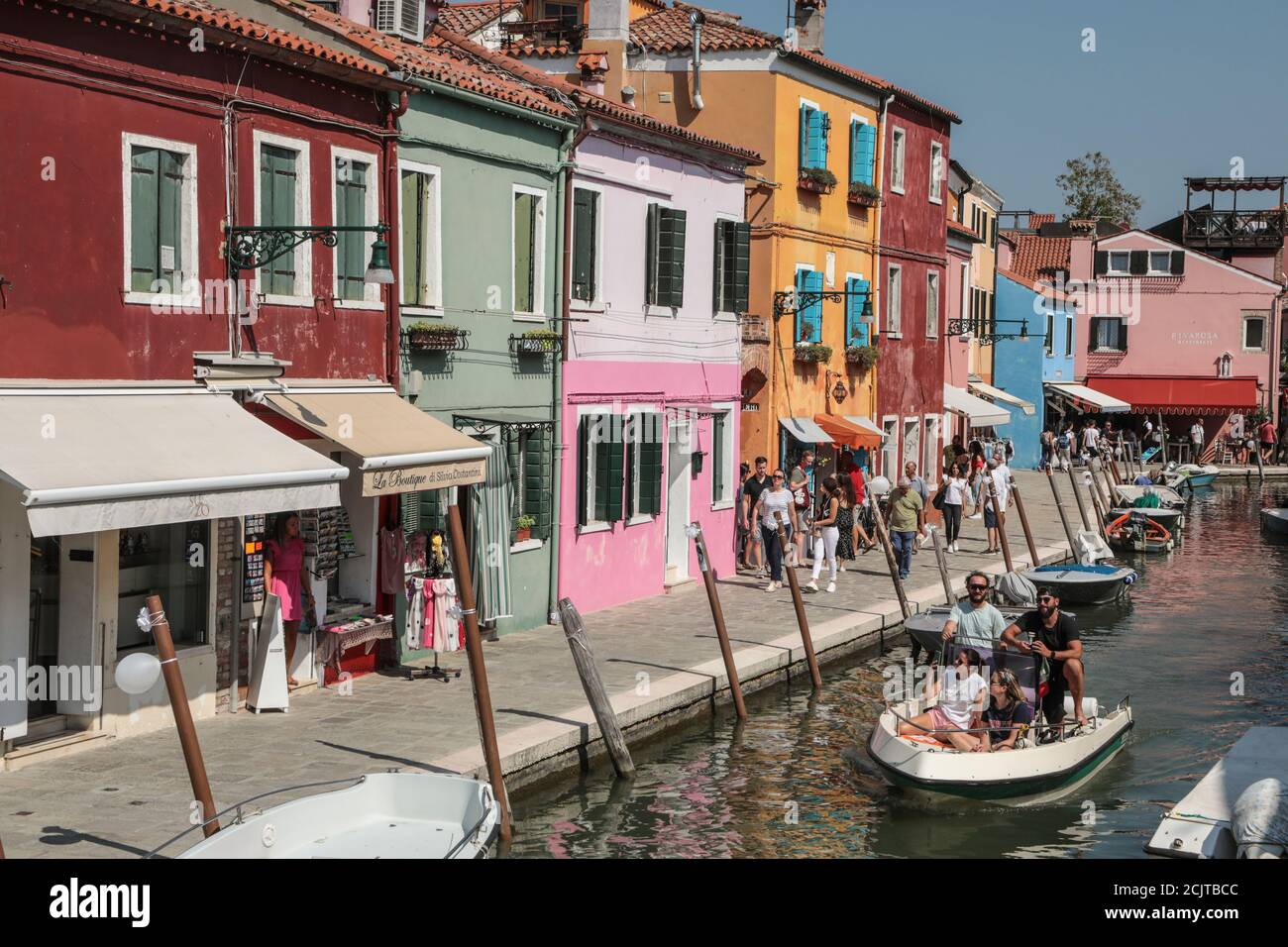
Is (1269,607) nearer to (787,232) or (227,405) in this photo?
(787,232)

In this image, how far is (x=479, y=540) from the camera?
18.7 meters

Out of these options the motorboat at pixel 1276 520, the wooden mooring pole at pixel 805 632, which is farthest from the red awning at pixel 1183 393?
the wooden mooring pole at pixel 805 632

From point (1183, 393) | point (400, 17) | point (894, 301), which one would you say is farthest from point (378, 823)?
point (1183, 393)

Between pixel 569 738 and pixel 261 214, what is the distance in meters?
5.64

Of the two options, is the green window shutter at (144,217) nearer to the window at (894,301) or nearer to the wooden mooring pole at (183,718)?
the wooden mooring pole at (183,718)

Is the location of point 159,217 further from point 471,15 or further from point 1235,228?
point 1235,228

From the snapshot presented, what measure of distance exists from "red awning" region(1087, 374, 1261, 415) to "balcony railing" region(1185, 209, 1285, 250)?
9.40 m

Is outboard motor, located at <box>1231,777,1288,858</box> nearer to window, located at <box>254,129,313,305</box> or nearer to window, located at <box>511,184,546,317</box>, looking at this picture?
window, located at <box>254,129,313,305</box>

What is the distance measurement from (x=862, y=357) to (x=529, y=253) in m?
12.6

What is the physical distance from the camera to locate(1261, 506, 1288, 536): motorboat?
128 ft

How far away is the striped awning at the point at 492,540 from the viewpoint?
18688 mm

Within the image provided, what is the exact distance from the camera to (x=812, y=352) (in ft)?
95.2

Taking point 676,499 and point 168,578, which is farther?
point 676,499

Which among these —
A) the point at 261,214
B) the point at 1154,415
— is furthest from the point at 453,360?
the point at 1154,415
